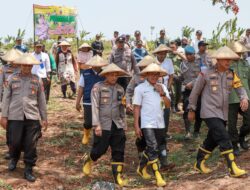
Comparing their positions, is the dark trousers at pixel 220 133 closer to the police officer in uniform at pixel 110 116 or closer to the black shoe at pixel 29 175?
the police officer in uniform at pixel 110 116

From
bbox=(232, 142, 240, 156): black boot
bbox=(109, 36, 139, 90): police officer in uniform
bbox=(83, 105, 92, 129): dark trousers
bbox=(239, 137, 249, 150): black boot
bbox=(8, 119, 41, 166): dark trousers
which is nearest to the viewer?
bbox=(8, 119, 41, 166): dark trousers

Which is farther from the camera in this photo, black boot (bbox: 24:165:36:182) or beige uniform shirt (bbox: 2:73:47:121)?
black boot (bbox: 24:165:36:182)

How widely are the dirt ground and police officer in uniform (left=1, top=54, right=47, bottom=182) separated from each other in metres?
0.40

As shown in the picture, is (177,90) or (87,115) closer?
(87,115)

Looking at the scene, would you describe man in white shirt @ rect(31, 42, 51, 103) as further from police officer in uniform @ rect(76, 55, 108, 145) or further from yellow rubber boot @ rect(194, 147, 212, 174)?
yellow rubber boot @ rect(194, 147, 212, 174)

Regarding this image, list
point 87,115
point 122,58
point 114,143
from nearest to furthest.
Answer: point 114,143 → point 87,115 → point 122,58

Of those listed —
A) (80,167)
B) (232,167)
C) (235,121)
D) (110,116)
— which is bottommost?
(80,167)

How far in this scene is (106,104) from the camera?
6.77 metres

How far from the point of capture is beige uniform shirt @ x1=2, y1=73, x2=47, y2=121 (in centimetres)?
678

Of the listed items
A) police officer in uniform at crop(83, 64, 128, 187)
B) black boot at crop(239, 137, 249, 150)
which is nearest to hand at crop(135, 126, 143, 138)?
police officer in uniform at crop(83, 64, 128, 187)

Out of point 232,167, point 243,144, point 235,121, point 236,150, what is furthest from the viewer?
point 243,144

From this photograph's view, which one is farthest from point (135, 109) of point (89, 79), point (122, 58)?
point (122, 58)

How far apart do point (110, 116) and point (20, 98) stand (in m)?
1.38

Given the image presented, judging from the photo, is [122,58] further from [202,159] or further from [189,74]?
[202,159]
